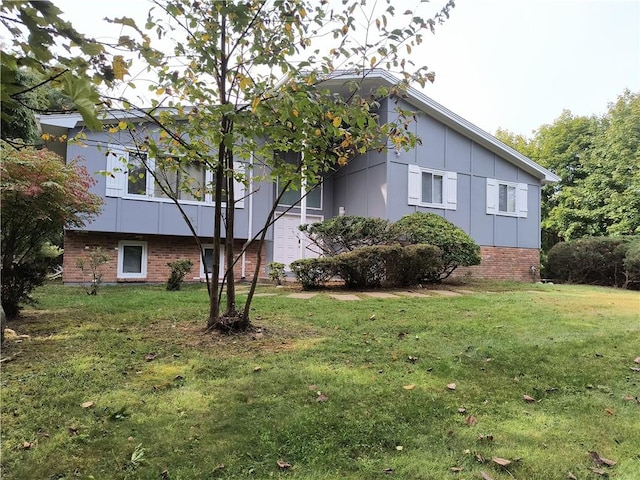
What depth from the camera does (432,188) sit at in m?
14.1

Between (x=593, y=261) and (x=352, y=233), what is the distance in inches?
434

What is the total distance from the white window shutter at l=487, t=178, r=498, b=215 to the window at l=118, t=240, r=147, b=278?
11724mm

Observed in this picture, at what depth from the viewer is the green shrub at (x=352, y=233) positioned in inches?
404

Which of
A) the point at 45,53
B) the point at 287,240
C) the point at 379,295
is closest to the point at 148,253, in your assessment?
the point at 287,240

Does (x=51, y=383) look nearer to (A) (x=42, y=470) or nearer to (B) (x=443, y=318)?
(A) (x=42, y=470)

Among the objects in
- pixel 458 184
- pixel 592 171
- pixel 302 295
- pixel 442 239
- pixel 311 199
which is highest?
pixel 592 171

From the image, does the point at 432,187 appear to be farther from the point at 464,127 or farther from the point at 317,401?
the point at 317,401

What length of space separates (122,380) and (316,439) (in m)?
1.73

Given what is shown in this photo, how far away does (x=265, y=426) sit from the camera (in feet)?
8.73

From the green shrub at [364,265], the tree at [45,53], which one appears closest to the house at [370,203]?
the green shrub at [364,265]

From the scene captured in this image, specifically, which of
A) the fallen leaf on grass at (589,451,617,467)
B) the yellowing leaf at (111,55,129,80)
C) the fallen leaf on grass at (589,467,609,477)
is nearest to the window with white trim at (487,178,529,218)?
the fallen leaf on grass at (589,451,617,467)

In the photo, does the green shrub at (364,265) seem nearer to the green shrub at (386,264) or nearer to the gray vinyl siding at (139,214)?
the green shrub at (386,264)

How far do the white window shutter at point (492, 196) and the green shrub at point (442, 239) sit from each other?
508cm

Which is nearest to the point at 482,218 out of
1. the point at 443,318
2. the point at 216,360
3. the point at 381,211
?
the point at 381,211
